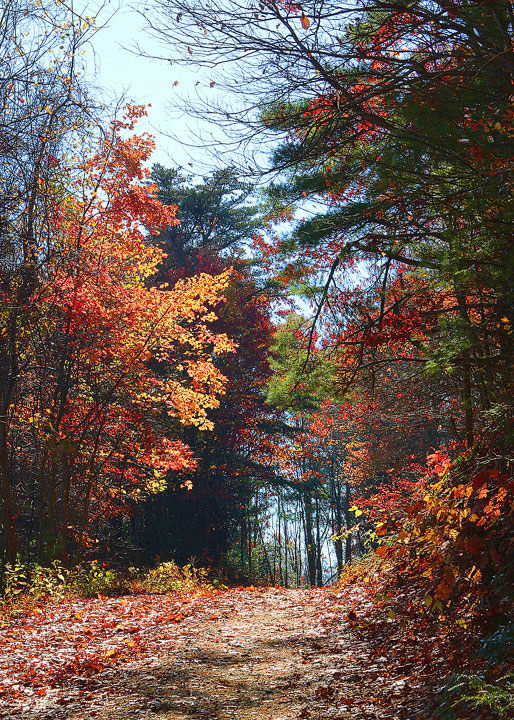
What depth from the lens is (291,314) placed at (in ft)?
41.5

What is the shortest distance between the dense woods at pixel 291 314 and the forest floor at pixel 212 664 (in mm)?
600

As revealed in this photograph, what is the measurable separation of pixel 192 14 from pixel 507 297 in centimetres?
355

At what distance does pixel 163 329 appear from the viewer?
1129 cm

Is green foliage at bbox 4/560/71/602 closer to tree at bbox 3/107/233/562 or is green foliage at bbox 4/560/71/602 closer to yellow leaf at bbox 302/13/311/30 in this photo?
tree at bbox 3/107/233/562

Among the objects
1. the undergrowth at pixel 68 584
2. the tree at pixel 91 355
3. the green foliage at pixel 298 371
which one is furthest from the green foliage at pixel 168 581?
the green foliage at pixel 298 371

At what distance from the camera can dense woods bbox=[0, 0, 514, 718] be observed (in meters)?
4.41

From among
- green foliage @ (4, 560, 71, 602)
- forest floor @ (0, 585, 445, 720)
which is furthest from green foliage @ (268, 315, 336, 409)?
green foliage @ (4, 560, 71, 602)

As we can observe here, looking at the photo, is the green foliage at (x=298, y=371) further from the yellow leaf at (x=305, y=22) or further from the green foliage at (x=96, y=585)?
the green foliage at (x=96, y=585)

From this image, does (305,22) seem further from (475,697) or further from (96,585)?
(96,585)

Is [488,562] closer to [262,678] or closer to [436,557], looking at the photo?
[436,557]

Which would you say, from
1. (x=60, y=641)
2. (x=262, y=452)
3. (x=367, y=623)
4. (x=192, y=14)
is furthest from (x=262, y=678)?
(x=262, y=452)

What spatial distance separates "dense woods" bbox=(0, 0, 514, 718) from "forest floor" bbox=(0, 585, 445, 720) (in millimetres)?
600

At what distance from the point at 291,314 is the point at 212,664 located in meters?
Result: 8.31

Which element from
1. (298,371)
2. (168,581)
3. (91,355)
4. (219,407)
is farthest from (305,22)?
(219,407)
